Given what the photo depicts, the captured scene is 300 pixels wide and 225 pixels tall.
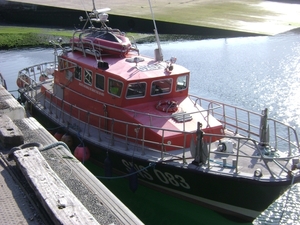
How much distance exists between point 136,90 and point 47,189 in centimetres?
577

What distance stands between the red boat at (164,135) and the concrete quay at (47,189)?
11.9 ft

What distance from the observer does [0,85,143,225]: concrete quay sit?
11.8 ft

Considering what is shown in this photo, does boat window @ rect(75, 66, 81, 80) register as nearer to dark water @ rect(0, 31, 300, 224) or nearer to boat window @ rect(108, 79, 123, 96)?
boat window @ rect(108, 79, 123, 96)

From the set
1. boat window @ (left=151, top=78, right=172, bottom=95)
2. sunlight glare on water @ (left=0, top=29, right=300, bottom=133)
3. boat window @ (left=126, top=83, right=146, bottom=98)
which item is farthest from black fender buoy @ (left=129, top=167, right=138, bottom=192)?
sunlight glare on water @ (left=0, top=29, right=300, bottom=133)

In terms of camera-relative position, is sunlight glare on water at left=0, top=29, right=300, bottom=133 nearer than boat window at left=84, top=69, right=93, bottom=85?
No

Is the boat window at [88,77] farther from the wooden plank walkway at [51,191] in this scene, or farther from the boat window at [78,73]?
the wooden plank walkway at [51,191]

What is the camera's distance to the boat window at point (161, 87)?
9595 mm

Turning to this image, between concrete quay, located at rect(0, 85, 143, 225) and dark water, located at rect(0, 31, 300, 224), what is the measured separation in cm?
483

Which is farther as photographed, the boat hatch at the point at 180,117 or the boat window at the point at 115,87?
the boat window at the point at 115,87

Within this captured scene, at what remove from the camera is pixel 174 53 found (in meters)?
24.6

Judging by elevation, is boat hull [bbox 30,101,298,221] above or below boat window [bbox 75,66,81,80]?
below

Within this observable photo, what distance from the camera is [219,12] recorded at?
128 feet

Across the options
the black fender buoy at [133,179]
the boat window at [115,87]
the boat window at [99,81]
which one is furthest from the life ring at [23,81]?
the black fender buoy at [133,179]

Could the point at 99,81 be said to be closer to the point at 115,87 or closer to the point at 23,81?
the point at 115,87
